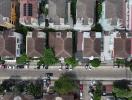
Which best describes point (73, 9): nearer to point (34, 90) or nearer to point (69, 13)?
point (69, 13)

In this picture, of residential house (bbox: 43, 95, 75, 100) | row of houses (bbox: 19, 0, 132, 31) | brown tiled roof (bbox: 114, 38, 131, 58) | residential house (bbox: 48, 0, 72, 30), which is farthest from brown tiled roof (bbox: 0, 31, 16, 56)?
brown tiled roof (bbox: 114, 38, 131, 58)

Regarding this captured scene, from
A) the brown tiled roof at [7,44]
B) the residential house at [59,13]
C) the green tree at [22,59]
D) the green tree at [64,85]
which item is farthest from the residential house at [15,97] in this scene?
the residential house at [59,13]

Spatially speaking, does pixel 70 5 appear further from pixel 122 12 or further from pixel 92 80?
pixel 92 80

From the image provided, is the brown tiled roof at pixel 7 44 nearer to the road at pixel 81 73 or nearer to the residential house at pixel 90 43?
the road at pixel 81 73

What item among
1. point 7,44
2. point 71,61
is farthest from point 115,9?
point 7,44

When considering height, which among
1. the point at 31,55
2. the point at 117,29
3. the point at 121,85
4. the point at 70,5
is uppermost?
the point at 70,5

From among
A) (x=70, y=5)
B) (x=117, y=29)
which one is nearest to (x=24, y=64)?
(x=70, y=5)
